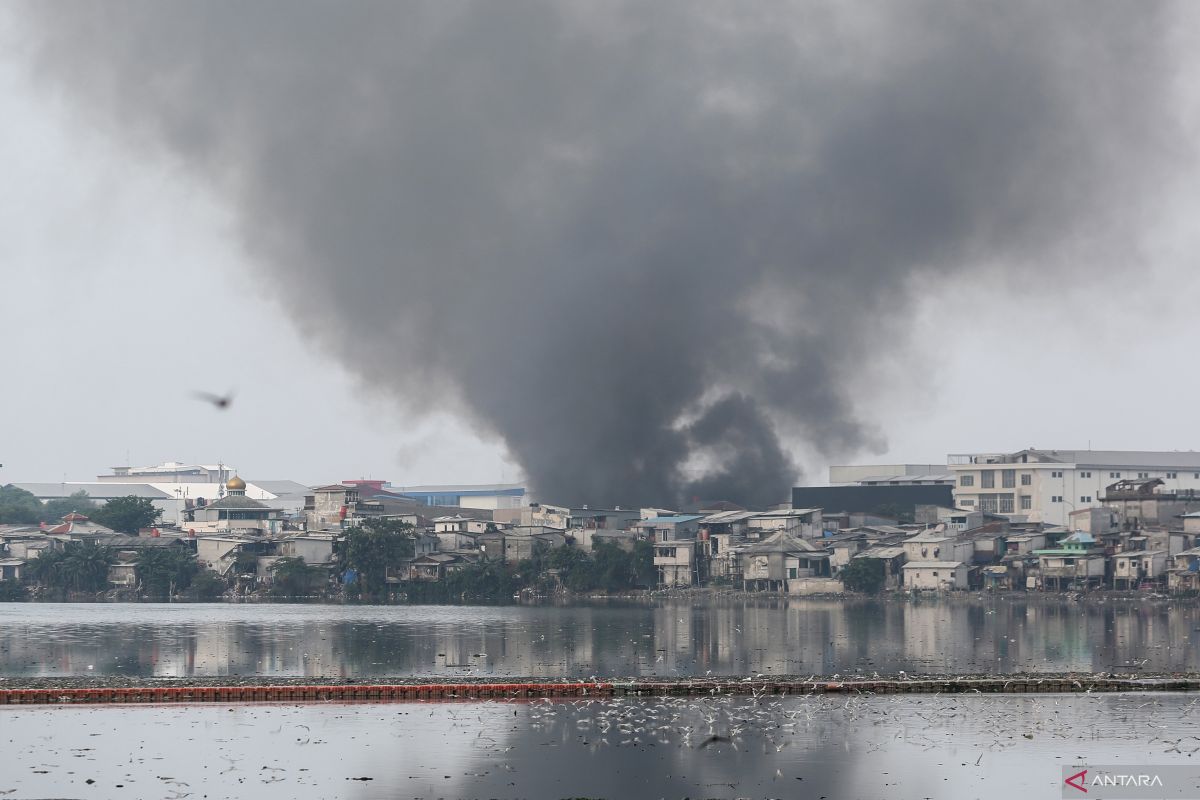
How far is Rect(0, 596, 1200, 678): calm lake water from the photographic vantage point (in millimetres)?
49562

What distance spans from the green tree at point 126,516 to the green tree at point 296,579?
711 inches

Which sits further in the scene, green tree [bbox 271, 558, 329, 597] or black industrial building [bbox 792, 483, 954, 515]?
black industrial building [bbox 792, 483, 954, 515]

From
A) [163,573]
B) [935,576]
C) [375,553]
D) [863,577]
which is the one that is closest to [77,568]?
[163,573]

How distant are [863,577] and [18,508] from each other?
75.0 m

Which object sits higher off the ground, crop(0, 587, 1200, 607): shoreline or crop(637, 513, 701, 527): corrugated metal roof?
crop(637, 513, 701, 527): corrugated metal roof

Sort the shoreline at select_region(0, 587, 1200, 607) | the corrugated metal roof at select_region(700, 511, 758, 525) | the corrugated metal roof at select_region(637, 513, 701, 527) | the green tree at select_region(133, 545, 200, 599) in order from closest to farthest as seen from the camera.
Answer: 1. the shoreline at select_region(0, 587, 1200, 607)
2. the green tree at select_region(133, 545, 200, 599)
3. the corrugated metal roof at select_region(700, 511, 758, 525)
4. the corrugated metal roof at select_region(637, 513, 701, 527)

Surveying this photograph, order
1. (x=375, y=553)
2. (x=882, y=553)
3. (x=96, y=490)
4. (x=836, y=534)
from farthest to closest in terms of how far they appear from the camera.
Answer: (x=96, y=490) → (x=836, y=534) → (x=375, y=553) → (x=882, y=553)

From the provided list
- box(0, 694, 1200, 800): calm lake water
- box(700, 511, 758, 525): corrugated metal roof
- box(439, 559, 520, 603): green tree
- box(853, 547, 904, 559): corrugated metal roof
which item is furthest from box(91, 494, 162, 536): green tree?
box(0, 694, 1200, 800): calm lake water

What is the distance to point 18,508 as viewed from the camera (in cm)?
13625

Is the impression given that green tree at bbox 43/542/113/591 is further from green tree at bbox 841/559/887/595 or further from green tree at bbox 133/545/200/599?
green tree at bbox 841/559/887/595

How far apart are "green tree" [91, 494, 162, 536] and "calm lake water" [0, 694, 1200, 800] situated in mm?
83853

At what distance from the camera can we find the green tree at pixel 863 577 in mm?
96750

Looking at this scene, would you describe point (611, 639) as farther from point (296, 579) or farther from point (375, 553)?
point (296, 579)

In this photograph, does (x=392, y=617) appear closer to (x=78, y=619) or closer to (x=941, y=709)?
(x=78, y=619)
